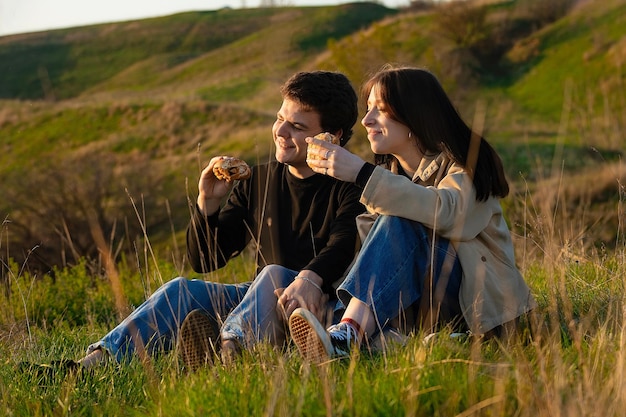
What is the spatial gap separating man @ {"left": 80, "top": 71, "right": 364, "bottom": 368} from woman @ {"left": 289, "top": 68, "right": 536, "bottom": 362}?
0.27 m

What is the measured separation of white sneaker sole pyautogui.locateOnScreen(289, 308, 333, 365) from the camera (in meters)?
2.79

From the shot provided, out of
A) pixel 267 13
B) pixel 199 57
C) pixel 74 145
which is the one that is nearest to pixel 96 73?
pixel 199 57

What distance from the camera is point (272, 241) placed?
3.88 m

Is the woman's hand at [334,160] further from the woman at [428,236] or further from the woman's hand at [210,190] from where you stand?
the woman's hand at [210,190]

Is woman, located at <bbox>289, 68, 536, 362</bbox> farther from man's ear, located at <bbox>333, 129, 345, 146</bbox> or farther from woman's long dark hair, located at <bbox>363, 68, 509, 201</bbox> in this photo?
man's ear, located at <bbox>333, 129, 345, 146</bbox>

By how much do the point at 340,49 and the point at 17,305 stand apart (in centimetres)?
2164

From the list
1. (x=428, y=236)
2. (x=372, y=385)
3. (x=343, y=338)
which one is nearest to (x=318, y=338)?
(x=343, y=338)

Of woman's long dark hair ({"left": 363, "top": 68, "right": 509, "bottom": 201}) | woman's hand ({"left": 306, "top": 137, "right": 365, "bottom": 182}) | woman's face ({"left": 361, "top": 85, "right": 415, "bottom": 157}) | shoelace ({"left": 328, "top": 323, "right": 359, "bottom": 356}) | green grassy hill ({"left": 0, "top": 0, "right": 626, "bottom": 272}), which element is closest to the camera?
shoelace ({"left": 328, "top": 323, "right": 359, "bottom": 356})

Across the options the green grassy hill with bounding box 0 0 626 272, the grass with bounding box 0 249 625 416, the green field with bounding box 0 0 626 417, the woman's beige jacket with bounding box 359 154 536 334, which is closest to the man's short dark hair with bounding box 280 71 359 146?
the green field with bounding box 0 0 626 417

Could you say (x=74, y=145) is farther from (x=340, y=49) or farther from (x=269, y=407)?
(x=269, y=407)

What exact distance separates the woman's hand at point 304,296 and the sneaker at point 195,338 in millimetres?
295

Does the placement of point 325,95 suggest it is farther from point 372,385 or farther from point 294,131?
point 372,385

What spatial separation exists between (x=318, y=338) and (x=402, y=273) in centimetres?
48

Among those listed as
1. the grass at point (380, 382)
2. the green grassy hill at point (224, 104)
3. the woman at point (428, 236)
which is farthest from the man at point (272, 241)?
the green grassy hill at point (224, 104)
